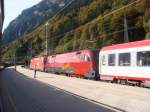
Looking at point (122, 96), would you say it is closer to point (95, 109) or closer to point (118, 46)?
point (95, 109)

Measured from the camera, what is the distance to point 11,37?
19188cm

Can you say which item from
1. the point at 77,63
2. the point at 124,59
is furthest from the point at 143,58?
the point at 77,63

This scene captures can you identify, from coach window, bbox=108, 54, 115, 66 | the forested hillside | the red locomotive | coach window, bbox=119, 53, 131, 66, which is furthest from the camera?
the forested hillside

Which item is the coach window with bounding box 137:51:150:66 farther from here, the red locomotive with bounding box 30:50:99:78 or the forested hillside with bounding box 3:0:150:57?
the forested hillside with bounding box 3:0:150:57

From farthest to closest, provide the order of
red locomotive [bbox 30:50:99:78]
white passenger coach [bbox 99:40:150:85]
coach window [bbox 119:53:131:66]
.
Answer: red locomotive [bbox 30:50:99:78] → coach window [bbox 119:53:131:66] → white passenger coach [bbox 99:40:150:85]

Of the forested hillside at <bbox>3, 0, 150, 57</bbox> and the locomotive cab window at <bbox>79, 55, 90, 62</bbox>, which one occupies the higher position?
the forested hillside at <bbox>3, 0, 150, 57</bbox>

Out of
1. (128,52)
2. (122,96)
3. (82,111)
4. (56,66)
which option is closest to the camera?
(82,111)

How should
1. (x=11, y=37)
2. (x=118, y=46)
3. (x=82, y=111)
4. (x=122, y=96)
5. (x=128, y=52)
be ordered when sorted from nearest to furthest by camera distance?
(x=82, y=111) → (x=122, y=96) → (x=128, y=52) → (x=118, y=46) → (x=11, y=37)

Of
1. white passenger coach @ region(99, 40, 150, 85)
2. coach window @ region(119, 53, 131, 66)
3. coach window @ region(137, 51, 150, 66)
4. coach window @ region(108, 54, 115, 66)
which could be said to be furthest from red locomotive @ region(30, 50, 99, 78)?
coach window @ region(137, 51, 150, 66)

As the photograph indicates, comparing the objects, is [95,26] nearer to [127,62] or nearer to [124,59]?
[124,59]

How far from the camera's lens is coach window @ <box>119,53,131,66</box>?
1144 inches

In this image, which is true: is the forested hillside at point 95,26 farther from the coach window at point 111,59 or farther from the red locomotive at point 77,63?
the coach window at point 111,59

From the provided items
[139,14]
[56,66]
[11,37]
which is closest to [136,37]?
[139,14]

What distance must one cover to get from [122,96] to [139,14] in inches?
1645
